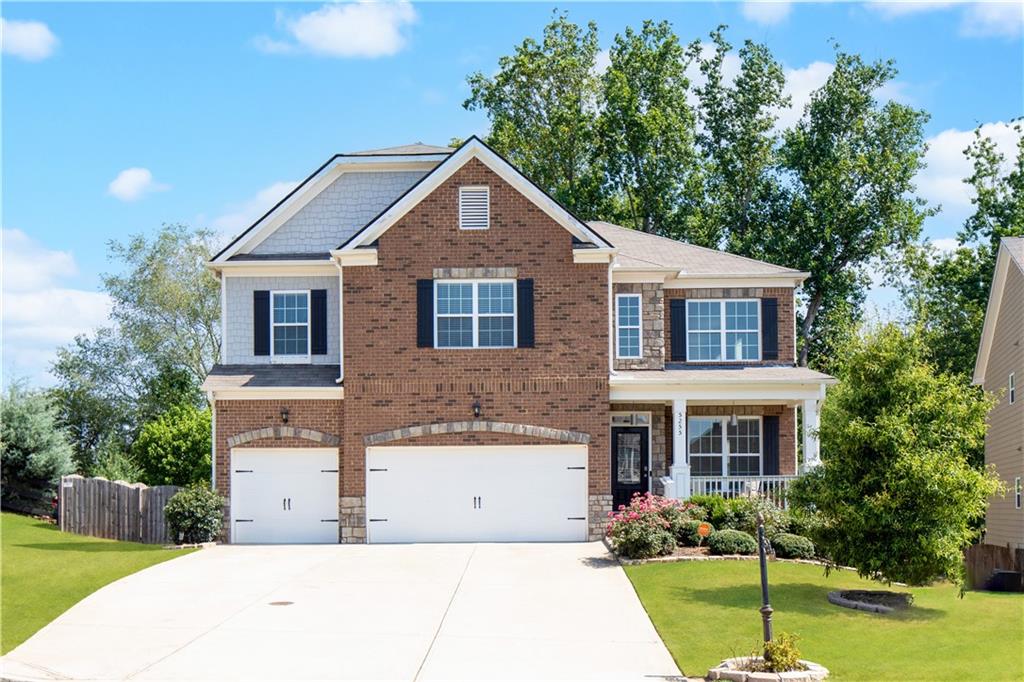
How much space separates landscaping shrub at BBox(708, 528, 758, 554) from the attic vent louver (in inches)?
344

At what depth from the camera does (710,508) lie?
75.6 feet

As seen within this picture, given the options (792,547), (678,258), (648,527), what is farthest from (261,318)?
(792,547)

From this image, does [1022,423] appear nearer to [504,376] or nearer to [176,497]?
[504,376]

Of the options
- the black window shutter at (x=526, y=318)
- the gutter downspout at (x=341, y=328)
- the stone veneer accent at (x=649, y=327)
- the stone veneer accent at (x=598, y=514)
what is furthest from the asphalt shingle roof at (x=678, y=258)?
the gutter downspout at (x=341, y=328)

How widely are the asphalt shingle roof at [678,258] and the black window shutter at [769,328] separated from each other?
79 centimetres

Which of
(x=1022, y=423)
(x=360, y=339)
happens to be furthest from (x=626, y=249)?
(x=1022, y=423)

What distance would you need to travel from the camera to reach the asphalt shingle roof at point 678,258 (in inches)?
1080

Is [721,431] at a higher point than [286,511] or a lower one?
higher

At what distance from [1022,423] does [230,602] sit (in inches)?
741

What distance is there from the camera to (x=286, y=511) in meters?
25.5

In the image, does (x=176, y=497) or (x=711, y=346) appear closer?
(x=176, y=497)

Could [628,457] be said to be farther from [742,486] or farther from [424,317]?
[424,317]

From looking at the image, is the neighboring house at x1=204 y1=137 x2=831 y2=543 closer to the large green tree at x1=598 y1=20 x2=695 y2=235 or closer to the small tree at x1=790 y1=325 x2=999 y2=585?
the small tree at x1=790 y1=325 x2=999 y2=585

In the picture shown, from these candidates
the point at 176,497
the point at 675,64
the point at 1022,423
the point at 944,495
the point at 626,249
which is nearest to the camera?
the point at 944,495
